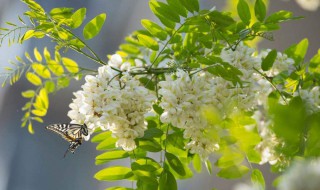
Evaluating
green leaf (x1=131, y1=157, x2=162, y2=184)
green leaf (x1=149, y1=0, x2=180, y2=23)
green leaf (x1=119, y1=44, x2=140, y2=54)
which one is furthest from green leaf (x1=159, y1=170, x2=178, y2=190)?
green leaf (x1=119, y1=44, x2=140, y2=54)

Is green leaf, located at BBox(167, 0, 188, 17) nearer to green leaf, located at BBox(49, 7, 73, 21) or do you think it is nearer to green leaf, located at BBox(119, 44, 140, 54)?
green leaf, located at BBox(49, 7, 73, 21)

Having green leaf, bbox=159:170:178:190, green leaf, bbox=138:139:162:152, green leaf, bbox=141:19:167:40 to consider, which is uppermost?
green leaf, bbox=141:19:167:40

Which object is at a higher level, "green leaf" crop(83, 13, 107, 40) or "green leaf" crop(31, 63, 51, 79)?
"green leaf" crop(83, 13, 107, 40)

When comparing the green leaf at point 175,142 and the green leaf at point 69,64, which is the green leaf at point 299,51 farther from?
the green leaf at point 69,64

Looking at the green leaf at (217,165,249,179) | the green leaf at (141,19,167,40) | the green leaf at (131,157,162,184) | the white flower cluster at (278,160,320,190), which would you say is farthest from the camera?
the green leaf at (141,19,167,40)

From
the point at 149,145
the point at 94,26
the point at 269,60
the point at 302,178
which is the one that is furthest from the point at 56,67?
the point at 302,178
